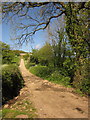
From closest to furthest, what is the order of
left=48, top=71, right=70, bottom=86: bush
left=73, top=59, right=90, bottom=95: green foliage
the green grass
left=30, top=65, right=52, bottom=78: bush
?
1. the green grass
2. left=73, top=59, right=90, bottom=95: green foliage
3. left=48, top=71, right=70, bottom=86: bush
4. left=30, top=65, right=52, bottom=78: bush

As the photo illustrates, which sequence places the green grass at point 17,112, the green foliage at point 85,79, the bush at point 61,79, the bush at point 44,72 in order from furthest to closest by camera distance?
the bush at point 44,72
the bush at point 61,79
the green foliage at point 85,79
the green grass at point 17,112

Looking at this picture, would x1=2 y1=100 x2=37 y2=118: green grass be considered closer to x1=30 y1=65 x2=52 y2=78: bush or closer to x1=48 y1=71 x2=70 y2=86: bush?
x1=48 y1=71 x2=70 y2=86: bush

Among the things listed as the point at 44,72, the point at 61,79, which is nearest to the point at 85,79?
the point at 61,79

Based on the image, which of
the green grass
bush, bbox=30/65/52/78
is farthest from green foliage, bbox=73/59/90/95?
bush, bbox=30/65/52/78

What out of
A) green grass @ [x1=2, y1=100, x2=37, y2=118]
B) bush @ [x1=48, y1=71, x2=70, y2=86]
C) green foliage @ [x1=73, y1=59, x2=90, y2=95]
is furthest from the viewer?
bush @ [x1=48, y1=71, x2=70, y2=86]

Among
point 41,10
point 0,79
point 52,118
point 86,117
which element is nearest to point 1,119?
point 52,118

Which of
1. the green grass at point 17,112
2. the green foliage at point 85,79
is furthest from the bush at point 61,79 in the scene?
the green grass at point 17,112

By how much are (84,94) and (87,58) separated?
1.67 meters

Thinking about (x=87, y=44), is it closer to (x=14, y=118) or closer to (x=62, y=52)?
(x=14, y=118)

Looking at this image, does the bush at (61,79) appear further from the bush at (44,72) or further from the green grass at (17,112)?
the green grass at (17,112)

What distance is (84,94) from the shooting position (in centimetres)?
377

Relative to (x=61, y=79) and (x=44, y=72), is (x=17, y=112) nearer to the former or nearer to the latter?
(x=61, y=79)

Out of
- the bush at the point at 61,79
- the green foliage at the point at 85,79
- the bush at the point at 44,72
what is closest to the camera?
the green foliage at the point at 85,79

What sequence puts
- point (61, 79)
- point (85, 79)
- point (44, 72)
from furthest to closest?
point (44, 72) < point (61, 79) < point (85, 79)
